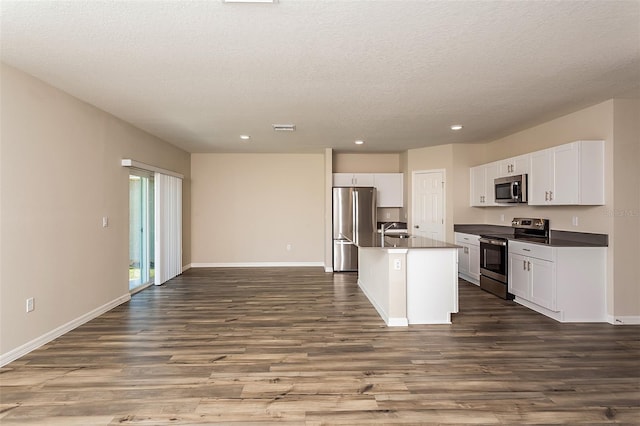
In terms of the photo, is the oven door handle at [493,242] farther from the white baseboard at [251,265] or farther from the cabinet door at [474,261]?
the white baseboard at [251,265]

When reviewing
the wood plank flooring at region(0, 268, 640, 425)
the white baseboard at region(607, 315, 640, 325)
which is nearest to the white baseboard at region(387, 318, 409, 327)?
the wood plank flooring at region(0, 268, 640, 425)

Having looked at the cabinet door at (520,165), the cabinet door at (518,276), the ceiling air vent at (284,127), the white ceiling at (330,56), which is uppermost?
the ceiling air vent at (284,127)

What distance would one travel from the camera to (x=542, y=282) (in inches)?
166

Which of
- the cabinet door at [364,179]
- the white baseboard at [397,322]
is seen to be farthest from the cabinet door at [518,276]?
the cabinet door at [364,179]

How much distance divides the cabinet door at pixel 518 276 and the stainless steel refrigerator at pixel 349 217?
294cm

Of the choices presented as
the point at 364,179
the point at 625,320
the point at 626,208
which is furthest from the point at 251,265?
the point at 626,208

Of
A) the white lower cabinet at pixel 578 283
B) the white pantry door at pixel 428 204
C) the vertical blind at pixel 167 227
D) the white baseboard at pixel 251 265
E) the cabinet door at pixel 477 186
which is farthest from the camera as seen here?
the white baseboard at pixel 251 265

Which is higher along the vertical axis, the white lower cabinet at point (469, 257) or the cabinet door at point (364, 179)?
the cabinet door at point (364, 179)

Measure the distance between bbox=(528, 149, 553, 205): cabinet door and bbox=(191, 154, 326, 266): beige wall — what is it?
13.8 feet

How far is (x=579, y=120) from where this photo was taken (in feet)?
14.3

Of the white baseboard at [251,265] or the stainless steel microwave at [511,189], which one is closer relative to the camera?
the stainless steel microwave at [511,189]

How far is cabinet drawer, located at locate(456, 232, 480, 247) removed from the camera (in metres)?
5.80

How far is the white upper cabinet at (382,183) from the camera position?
7617mm

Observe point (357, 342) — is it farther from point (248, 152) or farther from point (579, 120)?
point (248, 152)
